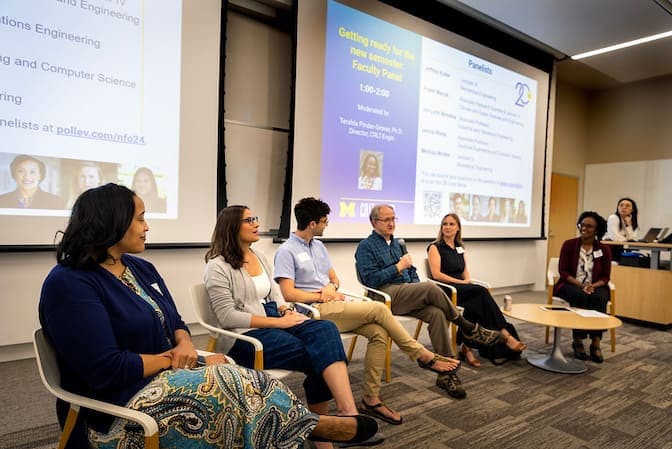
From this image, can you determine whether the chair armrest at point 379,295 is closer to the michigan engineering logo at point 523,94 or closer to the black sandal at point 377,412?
the black sandal at point 377,412

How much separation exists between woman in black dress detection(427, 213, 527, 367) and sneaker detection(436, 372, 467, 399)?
1.94 feet

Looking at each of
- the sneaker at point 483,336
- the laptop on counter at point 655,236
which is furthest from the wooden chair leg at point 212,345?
the laptop on counter at point 655,236

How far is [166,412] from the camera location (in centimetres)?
114

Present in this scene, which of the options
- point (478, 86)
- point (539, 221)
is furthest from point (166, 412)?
point (539, 221)

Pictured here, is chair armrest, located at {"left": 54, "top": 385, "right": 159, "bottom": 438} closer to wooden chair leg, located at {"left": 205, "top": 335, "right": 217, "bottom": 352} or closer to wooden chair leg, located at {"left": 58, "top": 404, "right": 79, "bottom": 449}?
wooden chair leg, located at {"left": 58, "top": 404, "right": 79, "bottom": 449}

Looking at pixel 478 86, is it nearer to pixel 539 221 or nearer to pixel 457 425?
pixel 539 221

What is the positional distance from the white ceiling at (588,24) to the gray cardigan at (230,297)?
4055 millimetres

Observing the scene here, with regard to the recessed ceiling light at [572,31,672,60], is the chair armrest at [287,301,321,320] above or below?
below

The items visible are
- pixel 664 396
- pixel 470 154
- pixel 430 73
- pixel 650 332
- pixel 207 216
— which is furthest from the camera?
pixel 470 154

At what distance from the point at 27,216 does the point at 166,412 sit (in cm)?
214

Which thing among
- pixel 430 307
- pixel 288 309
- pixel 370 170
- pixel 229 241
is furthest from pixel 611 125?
pixel 229 241

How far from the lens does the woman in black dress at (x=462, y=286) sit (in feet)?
10.2

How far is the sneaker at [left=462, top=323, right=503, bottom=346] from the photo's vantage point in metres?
2.81

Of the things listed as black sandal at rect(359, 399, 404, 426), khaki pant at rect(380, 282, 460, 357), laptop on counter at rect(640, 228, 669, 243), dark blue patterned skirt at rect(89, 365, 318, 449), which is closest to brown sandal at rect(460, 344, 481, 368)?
khaki pant at rect(380, 282, 460, 357)
